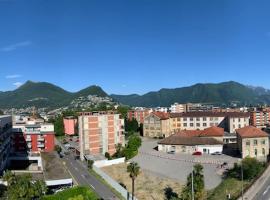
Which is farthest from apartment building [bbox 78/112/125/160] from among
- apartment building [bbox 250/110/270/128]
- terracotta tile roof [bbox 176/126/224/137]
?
apartment building [bbox 250/110/270/128]

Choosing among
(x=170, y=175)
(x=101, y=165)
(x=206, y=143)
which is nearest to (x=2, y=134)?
(x=101, y=165)

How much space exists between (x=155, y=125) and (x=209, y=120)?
24625 millimetres

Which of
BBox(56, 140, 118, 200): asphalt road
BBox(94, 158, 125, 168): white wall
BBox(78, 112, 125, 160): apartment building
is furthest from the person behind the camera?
BBox(78, 112, 125, 160): apartment building

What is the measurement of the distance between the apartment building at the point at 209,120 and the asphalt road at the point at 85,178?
2582 inches

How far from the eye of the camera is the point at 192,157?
9600 centimetres

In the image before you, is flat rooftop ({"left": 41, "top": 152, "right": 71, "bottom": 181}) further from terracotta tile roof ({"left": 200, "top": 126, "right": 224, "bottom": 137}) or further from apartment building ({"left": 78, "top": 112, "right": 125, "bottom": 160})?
terracotta tile roof ({"left": 200, "top": 126, "right": 224, "bottom": 137})

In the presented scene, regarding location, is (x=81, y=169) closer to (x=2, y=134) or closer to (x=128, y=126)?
(x=2, y=134)

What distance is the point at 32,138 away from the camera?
98.2 meters

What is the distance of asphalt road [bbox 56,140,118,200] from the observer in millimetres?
66556

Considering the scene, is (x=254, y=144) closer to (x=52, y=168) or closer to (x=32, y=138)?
(x=52, y=168)

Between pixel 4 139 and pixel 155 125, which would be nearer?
pixel 4 139

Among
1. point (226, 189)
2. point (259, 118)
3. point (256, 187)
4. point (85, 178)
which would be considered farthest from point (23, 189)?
point (259, 118)

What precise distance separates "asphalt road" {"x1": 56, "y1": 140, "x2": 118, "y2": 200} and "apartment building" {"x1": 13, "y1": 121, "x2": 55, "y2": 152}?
7040 millimetres

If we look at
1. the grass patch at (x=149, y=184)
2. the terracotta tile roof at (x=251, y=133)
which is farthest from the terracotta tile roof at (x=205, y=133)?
the grass patch at (x=149, y=184)
